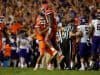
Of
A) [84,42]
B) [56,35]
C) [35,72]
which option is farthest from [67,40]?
[35,72]

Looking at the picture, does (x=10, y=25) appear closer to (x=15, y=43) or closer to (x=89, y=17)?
(x=15, y=43)

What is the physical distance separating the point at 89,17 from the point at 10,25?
183 cm

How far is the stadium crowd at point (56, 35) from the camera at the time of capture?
28.0 ft

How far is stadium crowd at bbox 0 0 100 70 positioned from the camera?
8.53 meters

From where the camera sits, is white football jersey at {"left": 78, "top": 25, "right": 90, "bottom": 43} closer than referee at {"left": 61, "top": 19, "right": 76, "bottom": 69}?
Yes

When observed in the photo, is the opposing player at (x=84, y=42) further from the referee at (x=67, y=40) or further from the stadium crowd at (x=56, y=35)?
the referee at (x=67, y=40)

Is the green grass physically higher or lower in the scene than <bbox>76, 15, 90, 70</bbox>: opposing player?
lower

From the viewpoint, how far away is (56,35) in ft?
28.9

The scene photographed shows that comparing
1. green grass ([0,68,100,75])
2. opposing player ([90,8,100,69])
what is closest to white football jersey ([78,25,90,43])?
opposing player ([90,8,100,69])

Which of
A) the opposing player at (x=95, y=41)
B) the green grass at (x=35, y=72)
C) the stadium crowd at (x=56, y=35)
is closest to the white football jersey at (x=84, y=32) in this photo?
the stadium crowd at (x=56, y=35)

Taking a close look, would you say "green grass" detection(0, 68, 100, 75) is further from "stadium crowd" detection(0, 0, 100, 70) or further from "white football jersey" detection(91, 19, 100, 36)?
"white football jersey" detection(91, 19, 100, 36)

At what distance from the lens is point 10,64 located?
30.1 feet

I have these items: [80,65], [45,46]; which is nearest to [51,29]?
[45,46]

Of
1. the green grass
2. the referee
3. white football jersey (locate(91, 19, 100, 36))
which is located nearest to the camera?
the green grass
